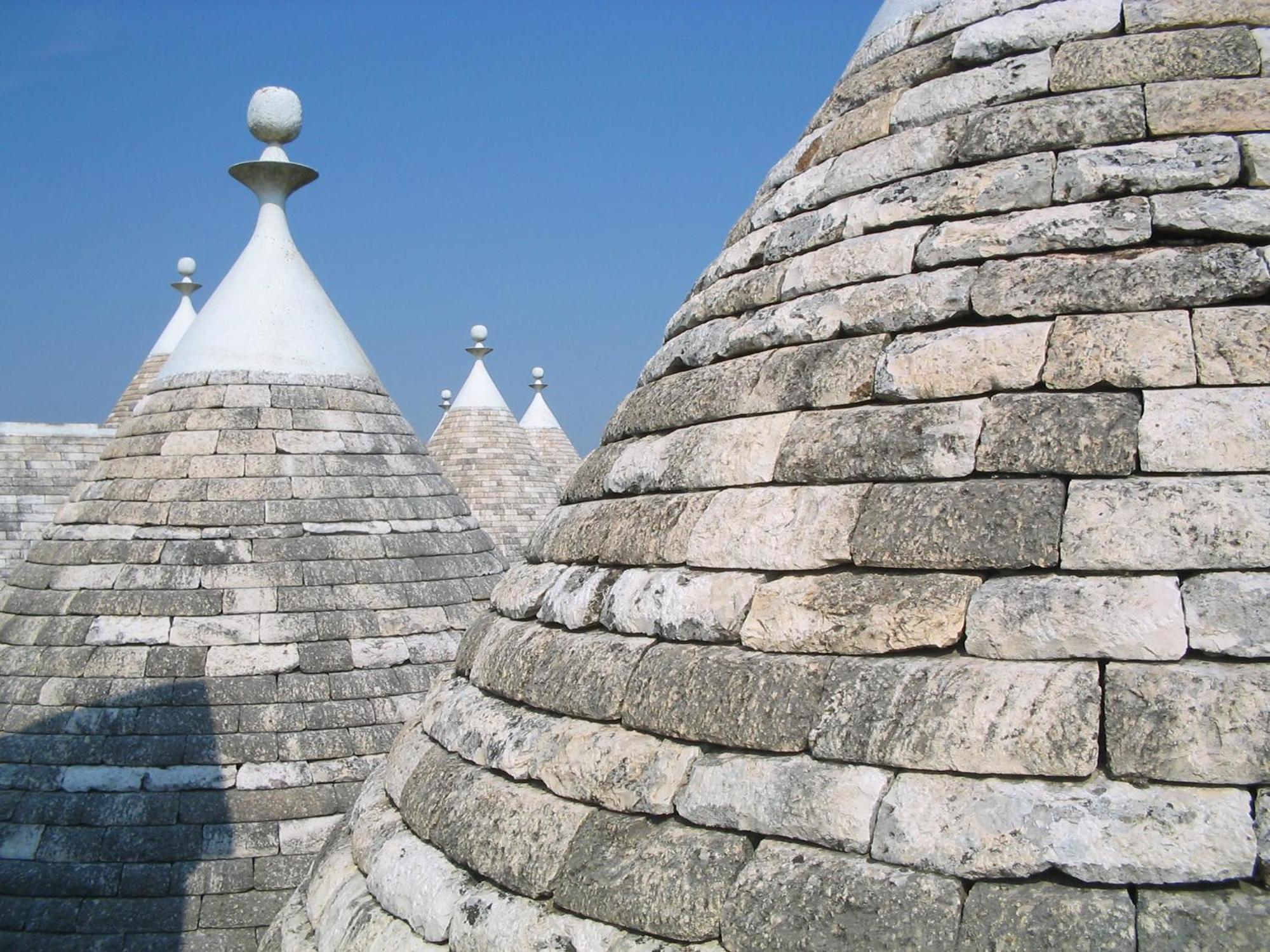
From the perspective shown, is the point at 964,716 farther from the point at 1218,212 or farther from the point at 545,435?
the point at 545,435

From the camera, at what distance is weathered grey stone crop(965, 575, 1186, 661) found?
2291 millimetres

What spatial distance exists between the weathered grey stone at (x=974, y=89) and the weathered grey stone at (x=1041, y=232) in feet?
1.29

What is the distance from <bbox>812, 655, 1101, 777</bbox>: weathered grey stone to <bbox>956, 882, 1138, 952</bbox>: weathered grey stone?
203 millimetres

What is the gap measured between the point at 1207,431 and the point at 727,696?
105 cm

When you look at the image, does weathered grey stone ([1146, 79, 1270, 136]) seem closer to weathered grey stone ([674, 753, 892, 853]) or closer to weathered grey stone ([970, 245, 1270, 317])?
weathered grey stone ([970, 245, 1270, 317])

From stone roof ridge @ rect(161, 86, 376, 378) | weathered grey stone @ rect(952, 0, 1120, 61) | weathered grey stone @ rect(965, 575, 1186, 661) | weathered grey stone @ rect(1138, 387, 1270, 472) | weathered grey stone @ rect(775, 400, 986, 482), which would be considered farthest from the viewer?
stone roof ridge @ rect(161, 86, 376, 378)

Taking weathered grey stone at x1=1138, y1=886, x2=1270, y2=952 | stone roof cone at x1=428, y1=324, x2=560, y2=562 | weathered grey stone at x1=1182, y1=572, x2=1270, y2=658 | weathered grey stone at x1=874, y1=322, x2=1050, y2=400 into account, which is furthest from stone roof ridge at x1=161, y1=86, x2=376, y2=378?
stone roof cone at x1=428, y1=324, x2=560, y2=562

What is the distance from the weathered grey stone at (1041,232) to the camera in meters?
2.74

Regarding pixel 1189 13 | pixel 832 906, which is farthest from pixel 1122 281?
pixel 832 906

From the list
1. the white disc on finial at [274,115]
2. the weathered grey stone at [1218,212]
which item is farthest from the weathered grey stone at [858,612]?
the white disc on finial at [274,115]

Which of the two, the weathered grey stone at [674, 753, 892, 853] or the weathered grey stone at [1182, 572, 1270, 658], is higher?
the weathered grey stone at [1182, 572, 1270, 658]

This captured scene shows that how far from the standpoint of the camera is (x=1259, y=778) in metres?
2.16

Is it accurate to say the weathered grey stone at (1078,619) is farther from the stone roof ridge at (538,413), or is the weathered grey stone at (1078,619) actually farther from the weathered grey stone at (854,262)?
the stone roof ridge at (538,413)

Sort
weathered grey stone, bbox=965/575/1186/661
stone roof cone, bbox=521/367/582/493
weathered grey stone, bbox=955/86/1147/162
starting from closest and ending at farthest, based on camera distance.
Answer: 1. weathered grey stone, bbox=965/575/1186/661
2. weathered grey stone, bbox=955/86/1147/162
3. stone roof cone, bbox=521/367/582/493
